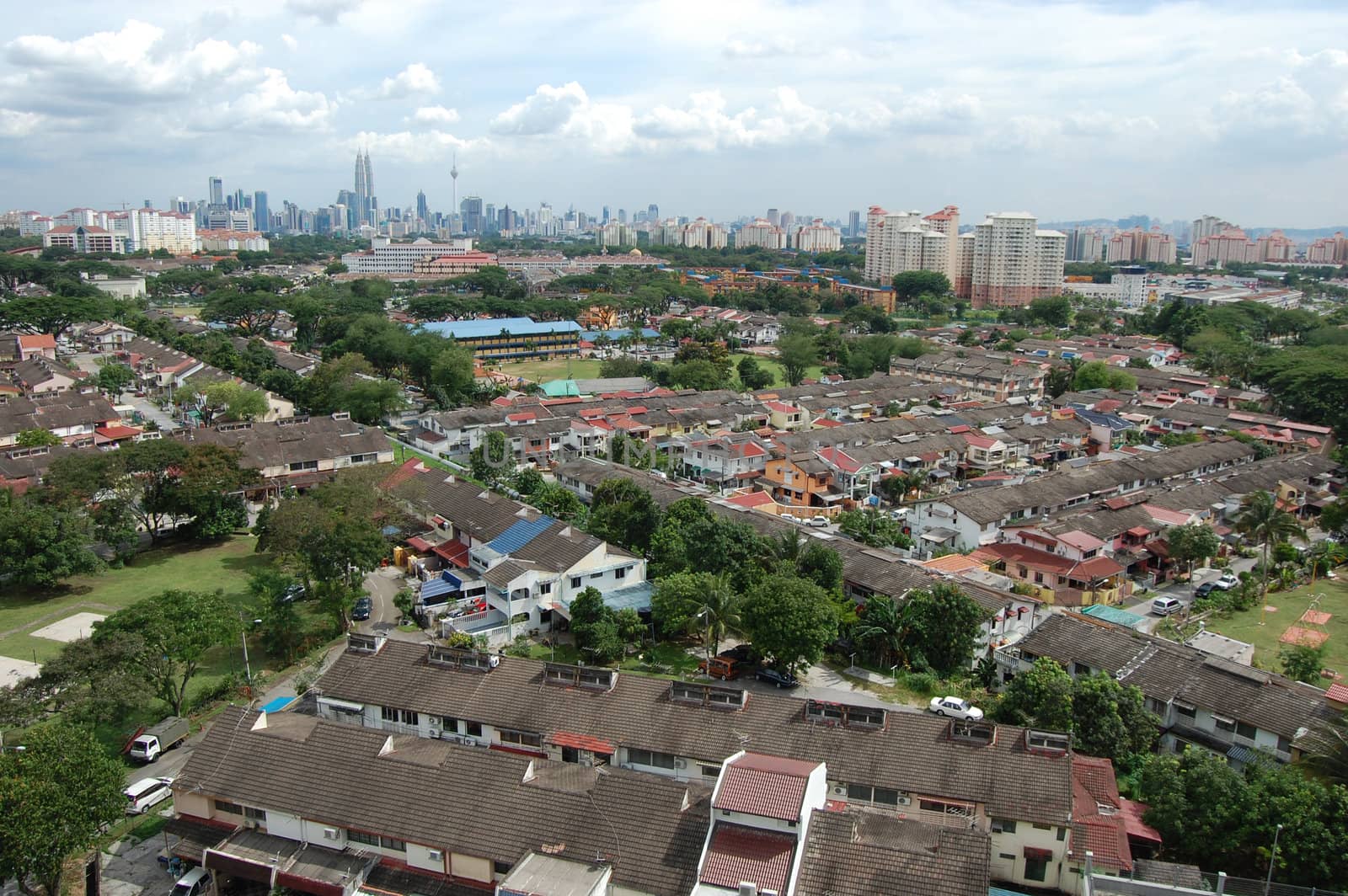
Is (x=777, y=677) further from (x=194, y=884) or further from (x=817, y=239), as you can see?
(x=817, y=239)

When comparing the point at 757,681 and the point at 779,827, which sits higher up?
the point at 779,827

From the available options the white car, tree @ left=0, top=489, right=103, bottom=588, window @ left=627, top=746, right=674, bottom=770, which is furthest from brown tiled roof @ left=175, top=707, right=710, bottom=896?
tree @ left=0, top=489, right=103, bottom=588

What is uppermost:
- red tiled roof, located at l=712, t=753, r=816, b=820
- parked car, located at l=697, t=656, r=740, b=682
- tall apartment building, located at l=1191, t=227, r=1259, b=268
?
tall apartment building, located at l=1191, t=227, r=1259, b=268

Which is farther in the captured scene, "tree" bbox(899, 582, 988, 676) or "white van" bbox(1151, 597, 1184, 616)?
"white van" bbox(1151, 597, 1184, 616)

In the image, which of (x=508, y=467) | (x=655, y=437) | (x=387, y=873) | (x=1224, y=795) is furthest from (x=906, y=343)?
(x=387, y=873)

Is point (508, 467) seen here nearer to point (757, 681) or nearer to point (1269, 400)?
point (757, 681)

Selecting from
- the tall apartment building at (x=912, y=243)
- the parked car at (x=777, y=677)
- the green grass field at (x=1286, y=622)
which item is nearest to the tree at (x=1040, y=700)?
the parked car at (x=777, y=677)

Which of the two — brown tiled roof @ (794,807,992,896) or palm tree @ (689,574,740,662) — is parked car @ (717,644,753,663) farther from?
brown tiled roof @ (794,807,992,896)

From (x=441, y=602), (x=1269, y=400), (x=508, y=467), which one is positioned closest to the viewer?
(x=441, y=602)
